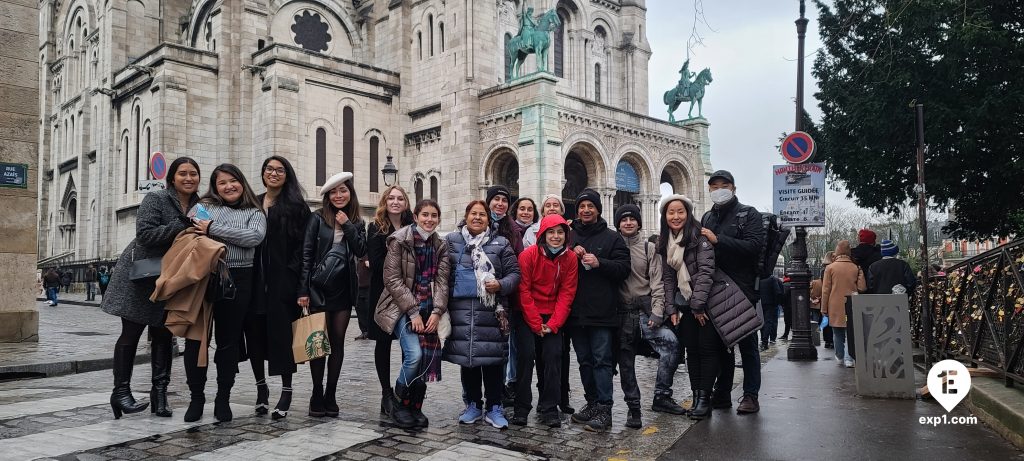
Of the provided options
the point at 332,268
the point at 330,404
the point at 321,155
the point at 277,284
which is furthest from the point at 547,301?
the point at 321,155

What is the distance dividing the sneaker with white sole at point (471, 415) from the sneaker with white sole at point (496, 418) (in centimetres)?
8

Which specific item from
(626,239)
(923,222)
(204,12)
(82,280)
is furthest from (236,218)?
(82,280)

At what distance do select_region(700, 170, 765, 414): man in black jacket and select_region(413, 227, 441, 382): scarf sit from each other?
2212 mm

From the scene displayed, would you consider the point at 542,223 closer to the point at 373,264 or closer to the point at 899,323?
the point at 373,264

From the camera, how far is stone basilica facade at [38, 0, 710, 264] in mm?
28172

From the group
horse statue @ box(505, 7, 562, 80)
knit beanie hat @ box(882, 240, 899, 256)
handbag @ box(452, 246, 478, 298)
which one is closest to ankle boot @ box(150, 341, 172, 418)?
handbag @ box(452, 246, 478, 298)

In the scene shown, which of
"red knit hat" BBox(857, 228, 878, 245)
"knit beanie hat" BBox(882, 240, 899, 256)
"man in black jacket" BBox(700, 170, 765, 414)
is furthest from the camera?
"red knit hat" BBox(857, 228, 878, 245)

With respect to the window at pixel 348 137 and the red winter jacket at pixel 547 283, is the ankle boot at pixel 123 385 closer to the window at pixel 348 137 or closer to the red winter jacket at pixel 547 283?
the red winter jacket at pixel 547 283

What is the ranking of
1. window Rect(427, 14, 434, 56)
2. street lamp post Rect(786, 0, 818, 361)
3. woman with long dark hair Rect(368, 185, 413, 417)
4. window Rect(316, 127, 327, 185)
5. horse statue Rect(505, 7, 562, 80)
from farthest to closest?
window Rect(427, 14, 434, 56) → window Rect(316, 127, 327, 185) → horse statue Rect(505, 7, 562, 80) → street lamp post Rect(786, 0, 818, 361) → woman with long dark hair Rect(368, 185, 413, 417)

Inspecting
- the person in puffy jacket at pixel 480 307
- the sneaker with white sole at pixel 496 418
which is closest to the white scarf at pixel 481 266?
the person in puffy jacket at pixel 480 307

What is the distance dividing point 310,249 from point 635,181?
2610cm

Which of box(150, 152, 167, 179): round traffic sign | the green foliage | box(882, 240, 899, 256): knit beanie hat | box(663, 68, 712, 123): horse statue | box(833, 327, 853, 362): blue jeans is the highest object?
box(663, 68, 712, 123): horse statue

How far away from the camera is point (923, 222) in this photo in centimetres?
859

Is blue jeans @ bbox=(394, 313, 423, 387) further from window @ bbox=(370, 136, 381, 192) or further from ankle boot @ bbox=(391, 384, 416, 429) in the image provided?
window @ bbox=(370, 136, 381, 192)
